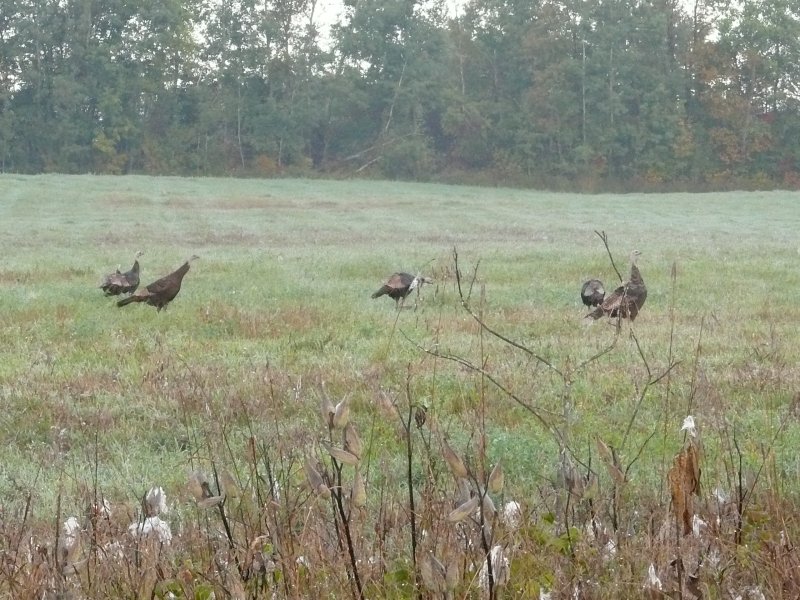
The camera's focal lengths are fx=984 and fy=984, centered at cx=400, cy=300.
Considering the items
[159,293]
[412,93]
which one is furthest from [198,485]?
[412,93]

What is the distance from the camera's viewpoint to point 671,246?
700 inches

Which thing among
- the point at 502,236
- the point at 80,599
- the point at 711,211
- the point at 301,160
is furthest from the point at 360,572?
the point at 301,160

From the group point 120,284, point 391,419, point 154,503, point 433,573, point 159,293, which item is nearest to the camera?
point 433,573

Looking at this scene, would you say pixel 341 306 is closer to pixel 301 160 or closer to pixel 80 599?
pixel 80 599

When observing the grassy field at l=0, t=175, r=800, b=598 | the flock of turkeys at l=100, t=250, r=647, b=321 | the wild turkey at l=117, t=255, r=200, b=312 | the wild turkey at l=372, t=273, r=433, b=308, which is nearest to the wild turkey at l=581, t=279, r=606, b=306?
the flock of turkeys at l=100, t=250, r=647, b=321

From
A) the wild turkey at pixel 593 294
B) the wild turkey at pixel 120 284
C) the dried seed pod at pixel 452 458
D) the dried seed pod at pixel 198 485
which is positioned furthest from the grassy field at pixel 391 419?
the wild turkey at pixel 593 294

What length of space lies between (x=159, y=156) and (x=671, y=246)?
145ft

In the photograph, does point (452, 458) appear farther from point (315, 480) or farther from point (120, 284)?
point (120, 284)

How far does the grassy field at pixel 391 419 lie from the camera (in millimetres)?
2490

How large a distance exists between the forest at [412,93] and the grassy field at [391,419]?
38.1 metres

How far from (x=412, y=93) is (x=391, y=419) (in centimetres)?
5437

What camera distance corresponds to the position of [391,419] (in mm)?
4758

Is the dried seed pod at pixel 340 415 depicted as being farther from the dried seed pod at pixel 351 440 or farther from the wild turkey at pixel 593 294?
the wild turkey at pixel 593 294

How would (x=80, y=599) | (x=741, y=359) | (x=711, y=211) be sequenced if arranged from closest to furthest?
(x=80, y=599), (x=741, y=359), (x=711, y=211)
